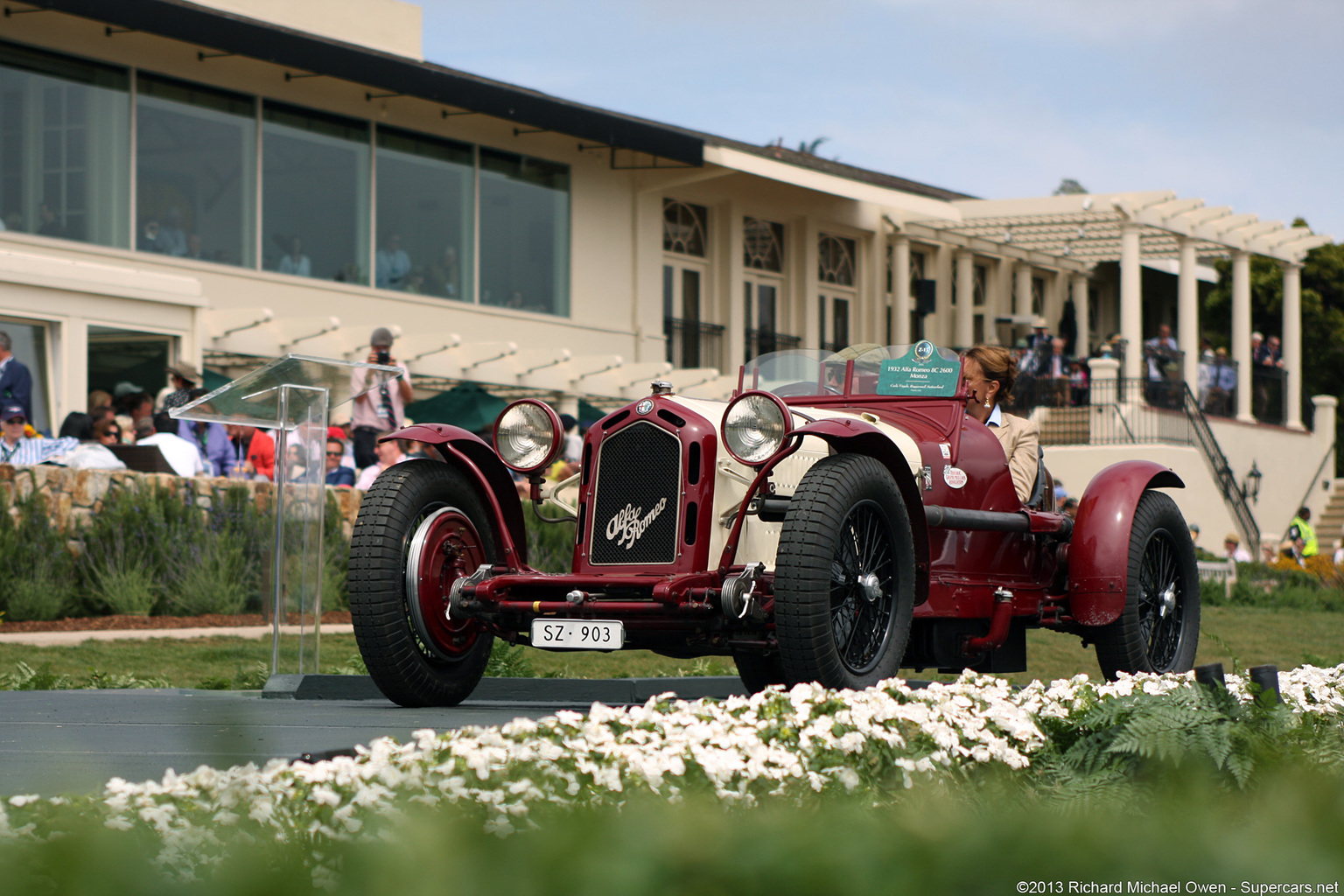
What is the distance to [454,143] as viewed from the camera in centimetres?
2492

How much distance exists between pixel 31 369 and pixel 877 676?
13.3m

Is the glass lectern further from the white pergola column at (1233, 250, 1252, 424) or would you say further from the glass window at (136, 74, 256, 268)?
the white pergola column at (1233, 250, 1252, 424)

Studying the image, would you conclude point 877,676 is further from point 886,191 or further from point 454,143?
point 886,191

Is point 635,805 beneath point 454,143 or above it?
beneath

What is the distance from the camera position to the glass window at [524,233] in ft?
83.3

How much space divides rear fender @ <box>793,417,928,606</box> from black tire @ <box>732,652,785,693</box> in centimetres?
90

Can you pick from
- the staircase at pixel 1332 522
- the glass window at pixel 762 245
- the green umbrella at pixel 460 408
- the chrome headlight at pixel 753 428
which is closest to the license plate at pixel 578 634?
the chrome headlight at pixel 753 428

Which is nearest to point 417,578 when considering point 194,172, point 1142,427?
point 194,172

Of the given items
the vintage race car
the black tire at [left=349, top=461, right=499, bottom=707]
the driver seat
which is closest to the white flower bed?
the vintage race car

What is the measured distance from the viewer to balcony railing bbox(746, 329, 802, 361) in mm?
29953

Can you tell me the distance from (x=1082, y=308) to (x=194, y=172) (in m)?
21.9

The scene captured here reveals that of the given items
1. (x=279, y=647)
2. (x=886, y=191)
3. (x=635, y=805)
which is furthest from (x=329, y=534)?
(x=886, y=191)

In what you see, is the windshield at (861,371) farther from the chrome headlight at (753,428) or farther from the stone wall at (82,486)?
the stone wall at (82,486)

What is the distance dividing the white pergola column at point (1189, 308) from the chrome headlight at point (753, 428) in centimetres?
2634
